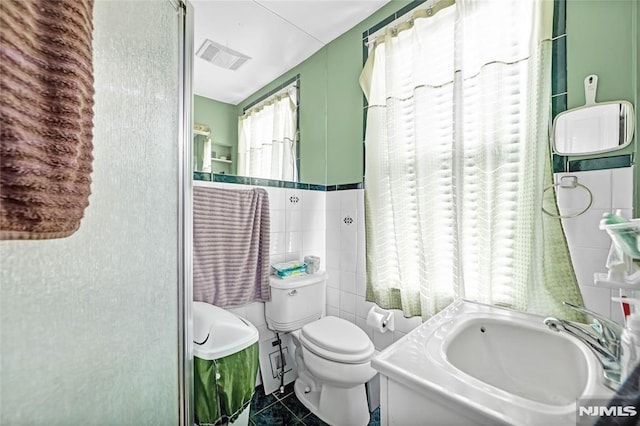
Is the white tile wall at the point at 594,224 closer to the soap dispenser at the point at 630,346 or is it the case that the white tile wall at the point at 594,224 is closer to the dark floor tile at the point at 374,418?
the soap dispenser at the point at 630,346

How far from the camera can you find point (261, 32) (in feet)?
5.48

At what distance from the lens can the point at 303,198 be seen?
6.03ft

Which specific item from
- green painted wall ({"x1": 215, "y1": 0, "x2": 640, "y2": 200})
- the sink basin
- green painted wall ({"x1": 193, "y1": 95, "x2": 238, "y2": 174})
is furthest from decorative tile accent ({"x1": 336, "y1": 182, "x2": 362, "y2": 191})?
the sink basin

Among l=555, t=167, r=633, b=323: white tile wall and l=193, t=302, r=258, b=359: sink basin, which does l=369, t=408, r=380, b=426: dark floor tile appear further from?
l=555, t=167, r=633, b=323: white tile wall

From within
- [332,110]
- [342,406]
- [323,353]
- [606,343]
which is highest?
[332,110]

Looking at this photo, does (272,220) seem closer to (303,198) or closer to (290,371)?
Result: (303,198)

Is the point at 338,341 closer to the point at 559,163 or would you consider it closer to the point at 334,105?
the point at 559,163

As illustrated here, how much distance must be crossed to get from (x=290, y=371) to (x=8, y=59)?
185 cm

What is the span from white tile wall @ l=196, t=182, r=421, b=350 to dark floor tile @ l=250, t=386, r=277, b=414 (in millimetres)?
307

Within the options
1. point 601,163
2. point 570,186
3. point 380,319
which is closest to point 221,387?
point 380,319

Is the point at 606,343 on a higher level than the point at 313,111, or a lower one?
lower

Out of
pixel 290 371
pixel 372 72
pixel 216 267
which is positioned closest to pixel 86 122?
pixel 216 267

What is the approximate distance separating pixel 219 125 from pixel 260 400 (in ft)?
5.50

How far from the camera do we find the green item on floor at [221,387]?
38.7 inches
